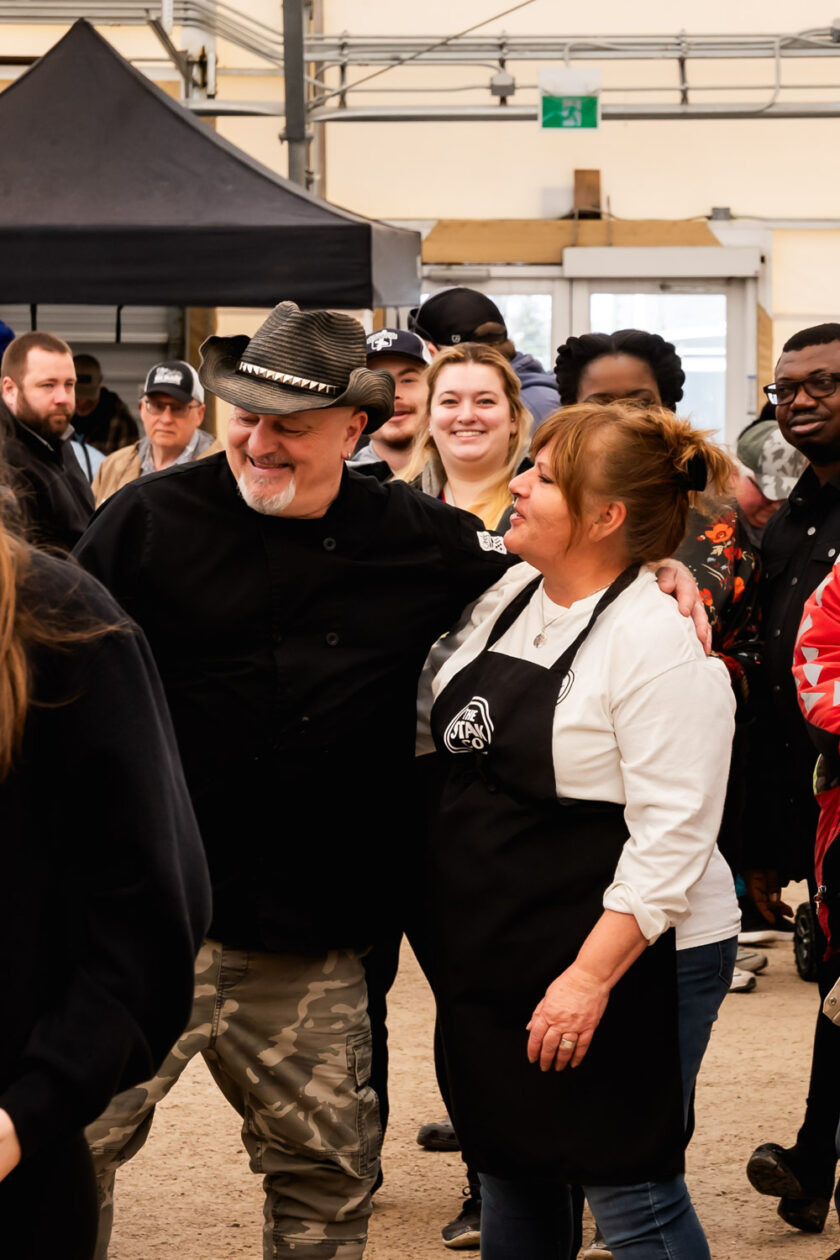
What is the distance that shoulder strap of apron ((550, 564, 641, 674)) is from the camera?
8.29 feet

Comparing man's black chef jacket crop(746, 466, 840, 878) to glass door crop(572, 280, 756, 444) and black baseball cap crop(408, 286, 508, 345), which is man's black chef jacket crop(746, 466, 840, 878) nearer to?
black baseball cap crop(408, 286, 508, 345)

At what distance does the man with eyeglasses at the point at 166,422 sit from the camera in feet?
22.2

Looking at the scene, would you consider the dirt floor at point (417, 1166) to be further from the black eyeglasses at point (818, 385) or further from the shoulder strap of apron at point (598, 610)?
the black eyeglasses at point (818, 385)

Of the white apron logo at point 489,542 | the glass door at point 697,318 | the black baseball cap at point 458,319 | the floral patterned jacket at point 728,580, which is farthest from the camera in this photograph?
the glass door at point 697,318

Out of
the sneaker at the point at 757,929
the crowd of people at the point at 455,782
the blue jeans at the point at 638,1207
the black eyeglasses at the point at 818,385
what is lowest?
the sneaker at the point at 757,929

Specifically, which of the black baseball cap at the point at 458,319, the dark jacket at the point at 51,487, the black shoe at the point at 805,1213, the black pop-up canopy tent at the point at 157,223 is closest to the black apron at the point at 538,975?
the black shoe at the point at 805,1213

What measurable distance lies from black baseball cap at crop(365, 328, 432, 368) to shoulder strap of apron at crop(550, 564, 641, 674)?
2332mm

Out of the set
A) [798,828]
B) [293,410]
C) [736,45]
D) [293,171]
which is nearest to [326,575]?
[293,410]

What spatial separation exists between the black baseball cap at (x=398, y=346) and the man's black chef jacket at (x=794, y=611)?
1.13m

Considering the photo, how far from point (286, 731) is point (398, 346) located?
7.67ft

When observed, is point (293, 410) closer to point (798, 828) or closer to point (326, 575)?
point (326, 575)

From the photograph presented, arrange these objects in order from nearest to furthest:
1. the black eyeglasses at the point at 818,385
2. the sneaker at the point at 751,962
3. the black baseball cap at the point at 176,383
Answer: the black eyeglasses at the point at 818,385
the sneaker at the point at 751,962
the black baseball cap at the point at 176,383

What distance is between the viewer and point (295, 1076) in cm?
276

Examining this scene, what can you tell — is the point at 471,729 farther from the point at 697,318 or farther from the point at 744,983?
the point at 697,318
